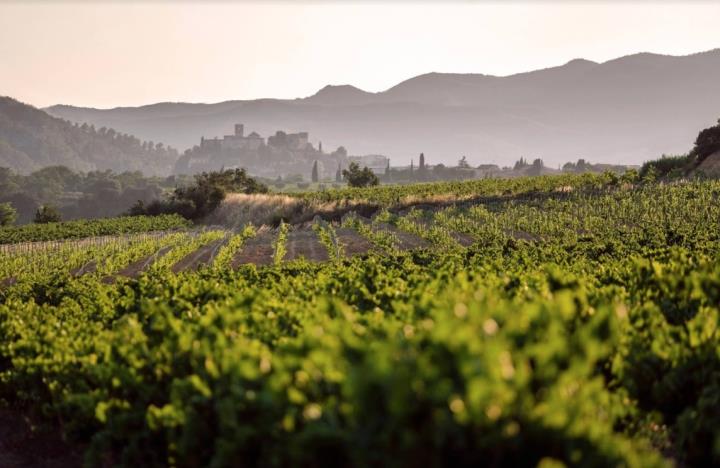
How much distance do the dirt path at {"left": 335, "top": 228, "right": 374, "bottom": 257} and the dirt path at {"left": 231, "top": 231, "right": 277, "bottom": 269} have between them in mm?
3999

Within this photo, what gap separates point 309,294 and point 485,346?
679cm

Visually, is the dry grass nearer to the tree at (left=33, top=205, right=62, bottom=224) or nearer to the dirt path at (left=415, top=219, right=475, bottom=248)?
the dirt path at (left=415, top=219, right=475, bottom=248)

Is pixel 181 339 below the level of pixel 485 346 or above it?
below

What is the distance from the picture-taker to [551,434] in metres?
3.45

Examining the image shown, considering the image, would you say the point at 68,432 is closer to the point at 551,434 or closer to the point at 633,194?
the point at 551,434

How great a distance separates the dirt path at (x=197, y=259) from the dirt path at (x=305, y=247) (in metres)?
4.14

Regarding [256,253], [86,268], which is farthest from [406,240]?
[86,268]

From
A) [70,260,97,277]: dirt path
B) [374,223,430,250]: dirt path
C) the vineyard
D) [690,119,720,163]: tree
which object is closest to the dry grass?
[374,223,430,250]: dirt path

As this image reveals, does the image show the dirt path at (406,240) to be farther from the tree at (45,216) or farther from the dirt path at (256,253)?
the tree at (45,216)

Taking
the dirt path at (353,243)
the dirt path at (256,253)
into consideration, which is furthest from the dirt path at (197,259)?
the dirt path at (353,243)

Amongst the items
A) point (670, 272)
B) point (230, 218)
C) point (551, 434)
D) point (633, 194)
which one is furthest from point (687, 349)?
point (230, 218)

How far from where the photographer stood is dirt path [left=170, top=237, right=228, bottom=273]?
107 feet

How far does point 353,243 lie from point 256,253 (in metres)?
5.41

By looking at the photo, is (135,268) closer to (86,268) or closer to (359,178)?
(86,268)
